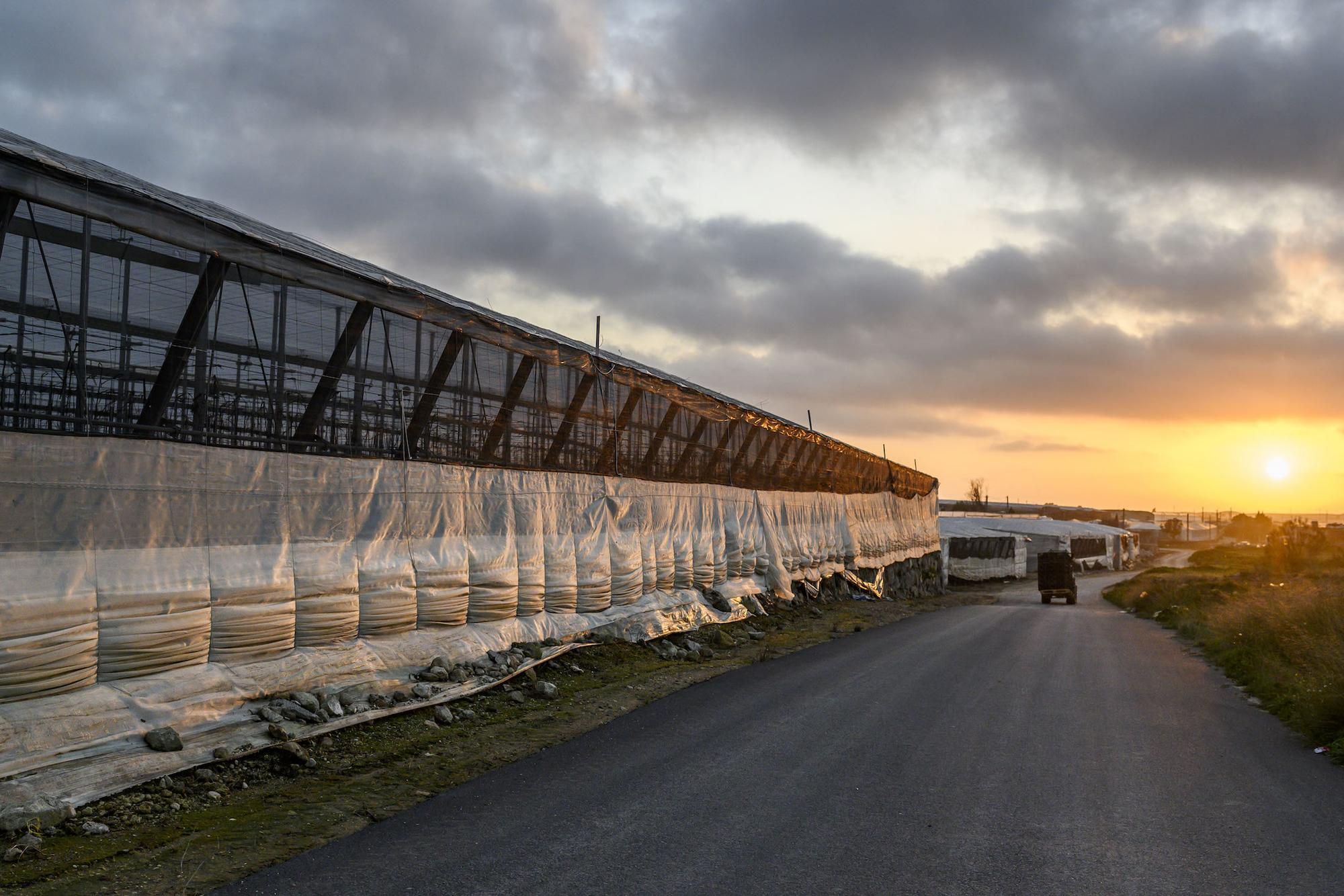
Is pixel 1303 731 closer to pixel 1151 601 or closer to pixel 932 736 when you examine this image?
pixel 932 736

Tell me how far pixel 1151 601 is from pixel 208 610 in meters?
34.1

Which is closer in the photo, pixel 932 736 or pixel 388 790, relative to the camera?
pixel 388 790

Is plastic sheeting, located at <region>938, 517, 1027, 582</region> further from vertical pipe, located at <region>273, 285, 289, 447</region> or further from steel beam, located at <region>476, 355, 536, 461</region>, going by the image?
vertical pipe, located at <region>273, 285, 289, 447</region>

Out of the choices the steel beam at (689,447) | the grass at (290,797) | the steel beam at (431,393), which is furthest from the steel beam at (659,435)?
the grass at (290,797)

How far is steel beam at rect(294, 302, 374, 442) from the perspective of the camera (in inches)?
417

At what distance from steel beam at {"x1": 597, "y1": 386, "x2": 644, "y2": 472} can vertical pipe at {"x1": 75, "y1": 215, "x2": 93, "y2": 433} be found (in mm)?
9665

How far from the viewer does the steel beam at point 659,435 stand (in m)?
19.4

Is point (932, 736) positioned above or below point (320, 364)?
below

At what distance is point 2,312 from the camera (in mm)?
7648

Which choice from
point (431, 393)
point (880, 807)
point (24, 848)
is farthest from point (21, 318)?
point (880, 807)

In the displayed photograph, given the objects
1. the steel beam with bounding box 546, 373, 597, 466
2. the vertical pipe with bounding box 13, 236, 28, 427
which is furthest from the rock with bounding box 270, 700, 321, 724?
the steel beam with bounding box 546, 373, 597, 466

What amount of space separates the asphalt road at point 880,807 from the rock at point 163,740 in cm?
205

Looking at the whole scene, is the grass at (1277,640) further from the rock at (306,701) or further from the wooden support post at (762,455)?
the wooden support post at (762,455)

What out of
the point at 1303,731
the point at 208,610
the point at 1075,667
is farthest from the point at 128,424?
the point at 1075,667
